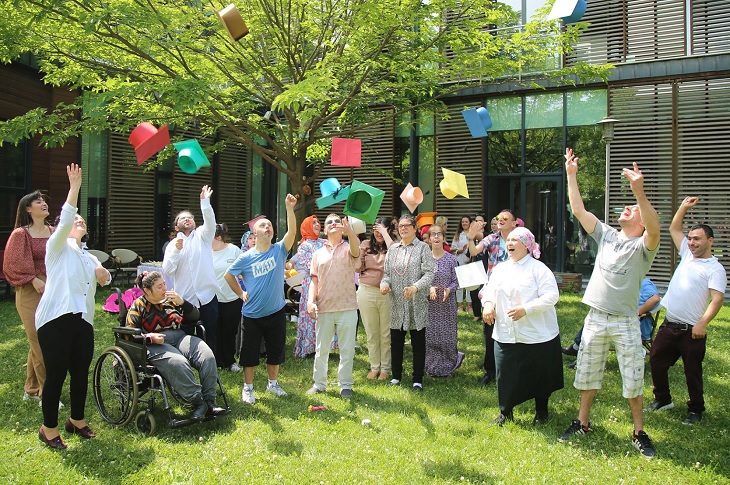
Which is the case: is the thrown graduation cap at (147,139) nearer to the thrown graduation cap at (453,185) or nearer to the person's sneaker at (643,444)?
the thrown graduation cap at (453,185)

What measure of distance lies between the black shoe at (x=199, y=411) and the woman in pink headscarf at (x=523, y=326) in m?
2.34

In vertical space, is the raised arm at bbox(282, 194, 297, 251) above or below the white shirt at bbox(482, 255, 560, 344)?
above

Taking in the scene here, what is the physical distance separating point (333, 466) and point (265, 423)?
101cm

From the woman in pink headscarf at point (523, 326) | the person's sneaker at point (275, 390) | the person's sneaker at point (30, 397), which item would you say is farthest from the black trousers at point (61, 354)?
the woman in pink headscarf at point (523, 326)

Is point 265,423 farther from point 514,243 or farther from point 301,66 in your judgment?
point 301,66

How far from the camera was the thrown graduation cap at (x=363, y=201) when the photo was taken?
19.0 feet

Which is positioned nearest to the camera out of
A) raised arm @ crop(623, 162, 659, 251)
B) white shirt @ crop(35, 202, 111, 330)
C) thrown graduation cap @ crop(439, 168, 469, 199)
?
raised arm @ crop(623, 162, 659, 251)

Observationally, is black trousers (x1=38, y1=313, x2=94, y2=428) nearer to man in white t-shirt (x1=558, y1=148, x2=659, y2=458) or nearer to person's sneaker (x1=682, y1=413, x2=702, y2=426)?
man in white t-shirt (x1=558, y1=148, x2=659, y2=458)

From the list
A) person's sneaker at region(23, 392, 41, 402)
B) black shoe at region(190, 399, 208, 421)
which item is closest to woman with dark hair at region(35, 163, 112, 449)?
black shoe at region(190, 399, 208, 421)

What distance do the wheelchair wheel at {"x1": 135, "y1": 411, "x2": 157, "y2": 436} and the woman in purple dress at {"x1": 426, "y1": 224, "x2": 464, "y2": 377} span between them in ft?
9.67

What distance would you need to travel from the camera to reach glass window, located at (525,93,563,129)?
13.3 m

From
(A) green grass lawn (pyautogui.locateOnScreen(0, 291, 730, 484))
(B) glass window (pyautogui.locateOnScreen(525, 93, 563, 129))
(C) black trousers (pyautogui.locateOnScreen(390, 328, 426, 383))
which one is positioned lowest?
(A) green grass lawn (pyautogui.locateOnScreen(0, 291, 730, 484))

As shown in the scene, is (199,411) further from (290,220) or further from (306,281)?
(306,281)

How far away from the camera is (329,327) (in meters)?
5.68
